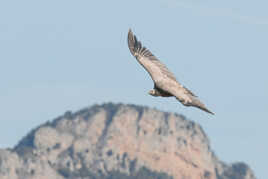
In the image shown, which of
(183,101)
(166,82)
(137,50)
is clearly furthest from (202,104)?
(137,50)

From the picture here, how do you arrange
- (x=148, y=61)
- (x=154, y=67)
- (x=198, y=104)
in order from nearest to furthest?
(x=198, y=104), (x=154, y=67), (x=148, y=61)

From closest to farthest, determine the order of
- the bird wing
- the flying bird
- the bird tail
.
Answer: the bird tail → the flying bird → the bird wing

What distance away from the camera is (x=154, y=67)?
8950 cm

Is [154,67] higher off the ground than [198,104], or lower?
higher

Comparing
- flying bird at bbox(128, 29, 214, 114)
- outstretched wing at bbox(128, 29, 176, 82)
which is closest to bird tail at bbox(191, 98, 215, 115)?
flying bird at bbox(128, 29, 214, 114)

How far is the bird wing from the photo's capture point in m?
85.1

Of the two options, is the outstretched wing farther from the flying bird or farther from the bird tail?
the bird tail

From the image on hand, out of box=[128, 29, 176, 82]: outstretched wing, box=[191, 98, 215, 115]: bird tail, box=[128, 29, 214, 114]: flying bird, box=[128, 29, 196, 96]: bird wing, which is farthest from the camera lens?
box=[128, 29, 176, 82]: outstretched wing

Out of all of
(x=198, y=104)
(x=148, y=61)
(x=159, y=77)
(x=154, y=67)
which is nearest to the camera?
(x=198, y=104)

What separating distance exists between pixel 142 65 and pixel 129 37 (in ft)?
10.5

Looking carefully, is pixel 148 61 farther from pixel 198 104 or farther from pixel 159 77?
pixel 198 104

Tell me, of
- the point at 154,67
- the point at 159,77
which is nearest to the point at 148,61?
the point at 154,67

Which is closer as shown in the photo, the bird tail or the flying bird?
the bird tail

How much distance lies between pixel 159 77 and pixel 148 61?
2.82 meters
